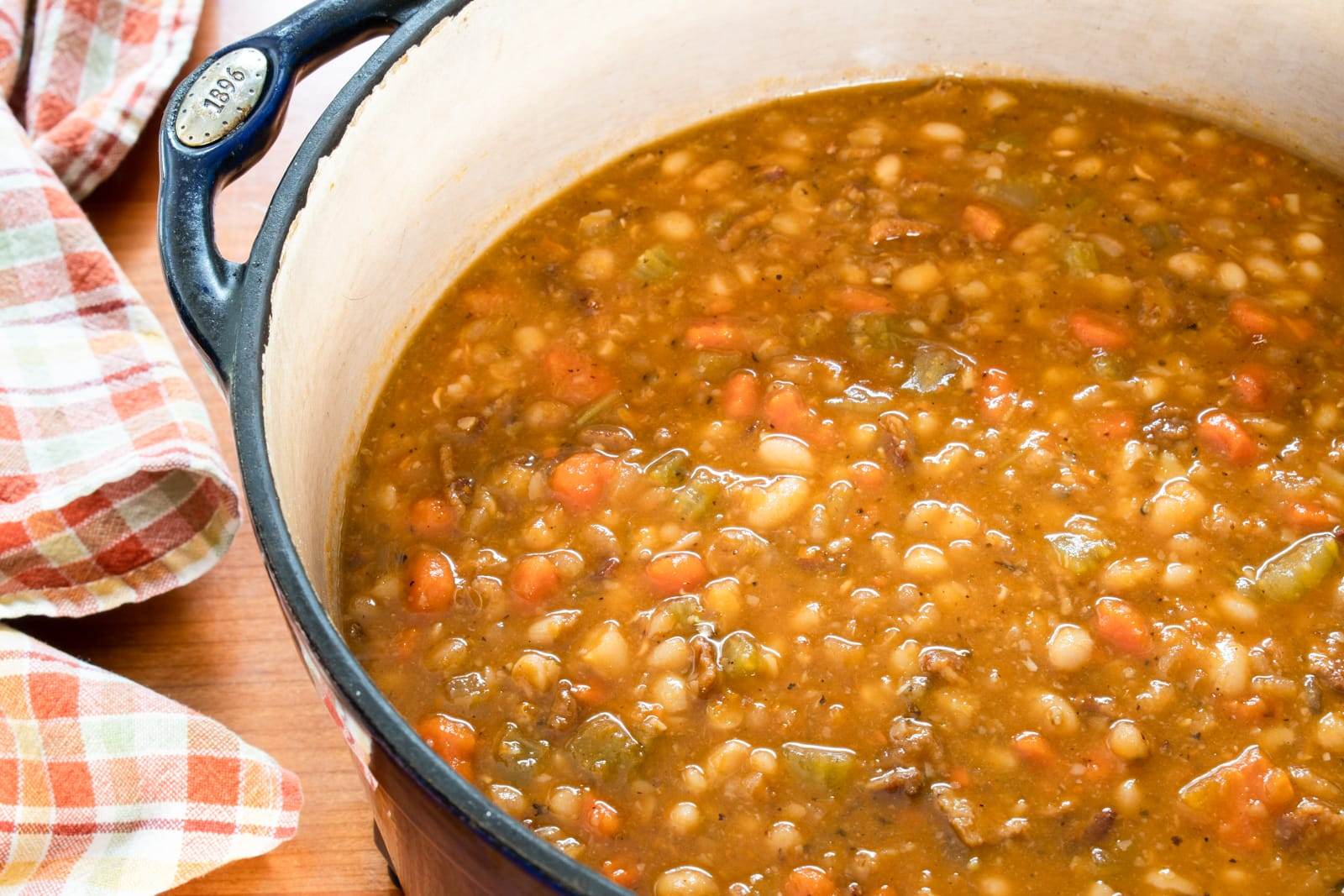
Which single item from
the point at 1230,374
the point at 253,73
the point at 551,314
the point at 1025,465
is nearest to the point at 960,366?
the point at 1025,465

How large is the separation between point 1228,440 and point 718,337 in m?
0.77

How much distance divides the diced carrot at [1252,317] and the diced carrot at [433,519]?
1.25 m

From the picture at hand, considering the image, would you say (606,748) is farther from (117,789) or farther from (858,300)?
(858,300)

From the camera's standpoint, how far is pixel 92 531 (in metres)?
2.35

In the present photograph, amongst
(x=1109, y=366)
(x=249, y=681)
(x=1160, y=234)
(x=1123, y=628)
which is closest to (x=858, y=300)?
(x=1109, y=366)

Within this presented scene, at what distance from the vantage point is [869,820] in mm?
1893

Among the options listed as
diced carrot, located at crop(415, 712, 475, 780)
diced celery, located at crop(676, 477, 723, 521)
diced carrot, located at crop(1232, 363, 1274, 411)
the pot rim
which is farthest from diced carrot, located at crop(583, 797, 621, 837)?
diced carrot, located at crop(1232, 363, 1274, 411)

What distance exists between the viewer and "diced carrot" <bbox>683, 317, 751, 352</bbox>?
7.86 feet

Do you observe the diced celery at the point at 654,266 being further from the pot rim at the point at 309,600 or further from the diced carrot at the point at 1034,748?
the diced carrot at the point at 1034,748

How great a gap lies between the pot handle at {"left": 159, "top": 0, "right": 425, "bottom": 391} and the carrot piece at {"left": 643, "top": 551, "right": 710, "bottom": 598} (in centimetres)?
64

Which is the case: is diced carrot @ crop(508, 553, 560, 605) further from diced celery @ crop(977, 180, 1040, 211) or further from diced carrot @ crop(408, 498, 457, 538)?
diced celery @ crop(977, 180, 1040, 211)

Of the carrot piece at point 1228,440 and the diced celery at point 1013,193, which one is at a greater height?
the diced celery at point 1013,193

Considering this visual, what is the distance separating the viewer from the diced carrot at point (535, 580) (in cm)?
211

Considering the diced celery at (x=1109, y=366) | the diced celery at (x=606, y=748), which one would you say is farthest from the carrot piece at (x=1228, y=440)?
the diced celery at (x=606, y=748)
